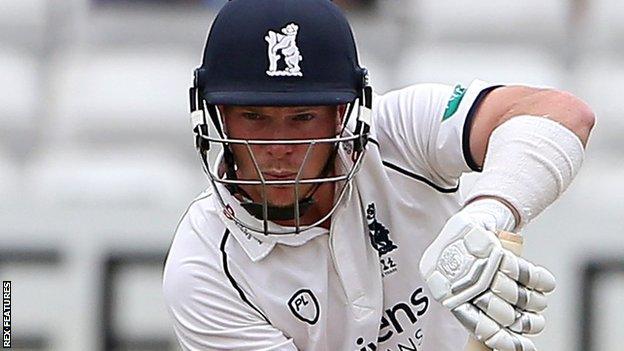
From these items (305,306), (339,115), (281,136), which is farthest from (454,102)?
(305,306)

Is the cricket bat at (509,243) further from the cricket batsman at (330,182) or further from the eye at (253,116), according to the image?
the eye at (253,116)

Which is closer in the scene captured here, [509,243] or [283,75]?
[509,243]

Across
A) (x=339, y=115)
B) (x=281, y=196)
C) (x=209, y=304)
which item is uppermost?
(x=339, y=115)

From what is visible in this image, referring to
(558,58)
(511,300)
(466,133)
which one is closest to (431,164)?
(466,133)

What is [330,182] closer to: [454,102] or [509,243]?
[454,102]

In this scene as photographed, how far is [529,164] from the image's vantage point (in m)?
1.83

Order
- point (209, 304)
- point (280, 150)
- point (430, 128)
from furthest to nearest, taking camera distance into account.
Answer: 1. point (209, 304)
2. point (430, 128)
3. point (280, 150)

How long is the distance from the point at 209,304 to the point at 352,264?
0.78ft

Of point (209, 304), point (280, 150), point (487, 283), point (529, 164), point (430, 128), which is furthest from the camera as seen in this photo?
point (209, 304)

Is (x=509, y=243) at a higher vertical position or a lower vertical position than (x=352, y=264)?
higher

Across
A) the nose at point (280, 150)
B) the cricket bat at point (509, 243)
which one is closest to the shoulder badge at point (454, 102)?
the nose at point (280, 150)

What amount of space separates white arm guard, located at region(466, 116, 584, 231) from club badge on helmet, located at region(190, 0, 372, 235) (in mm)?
241

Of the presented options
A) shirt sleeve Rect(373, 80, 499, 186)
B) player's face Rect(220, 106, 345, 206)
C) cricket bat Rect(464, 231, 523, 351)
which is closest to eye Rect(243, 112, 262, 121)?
player's face Rect(220, 106, 345, 206)

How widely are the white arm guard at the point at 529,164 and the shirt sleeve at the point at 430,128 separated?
15cm
